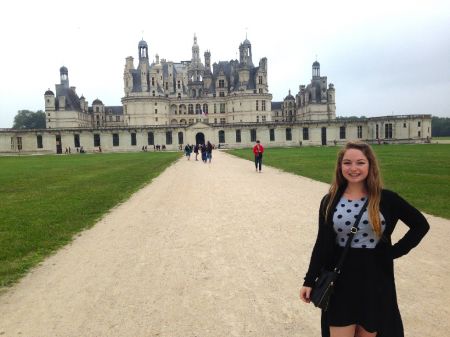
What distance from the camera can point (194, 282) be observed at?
5660 millimetres

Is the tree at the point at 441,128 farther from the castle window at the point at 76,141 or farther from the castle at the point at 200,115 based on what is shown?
the castle window at the point at 76,141

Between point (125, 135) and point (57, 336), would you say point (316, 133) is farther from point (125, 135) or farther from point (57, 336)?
point (57, 336)

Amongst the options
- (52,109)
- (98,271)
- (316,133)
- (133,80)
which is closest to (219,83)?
(133,80)

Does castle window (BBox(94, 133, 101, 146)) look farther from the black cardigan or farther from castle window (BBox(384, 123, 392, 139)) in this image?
the black cardigan

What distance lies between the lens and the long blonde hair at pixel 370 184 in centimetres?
298

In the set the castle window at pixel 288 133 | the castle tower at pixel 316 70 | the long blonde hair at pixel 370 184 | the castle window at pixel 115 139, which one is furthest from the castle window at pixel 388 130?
the long blonde hair at pixel 370 184

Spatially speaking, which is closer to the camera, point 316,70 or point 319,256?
point 319,256

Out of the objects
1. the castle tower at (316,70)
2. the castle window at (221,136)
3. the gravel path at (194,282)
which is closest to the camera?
the gravel path at (194,282)

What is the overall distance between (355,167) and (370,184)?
6.6 inches

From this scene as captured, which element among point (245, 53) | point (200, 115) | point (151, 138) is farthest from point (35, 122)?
point (245, 53)

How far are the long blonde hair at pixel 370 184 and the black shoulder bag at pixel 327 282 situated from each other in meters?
0.08

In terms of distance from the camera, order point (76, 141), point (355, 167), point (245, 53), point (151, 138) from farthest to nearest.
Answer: point (245, 53), point (151, 138), point (76, 141), point (355, 167)

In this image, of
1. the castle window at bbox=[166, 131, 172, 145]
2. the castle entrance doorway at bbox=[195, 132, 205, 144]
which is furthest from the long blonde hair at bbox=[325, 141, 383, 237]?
the castle window at bbox=[166, 131, 172, 145]

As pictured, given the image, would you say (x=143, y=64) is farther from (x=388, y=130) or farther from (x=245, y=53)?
(x=388, y=130)
